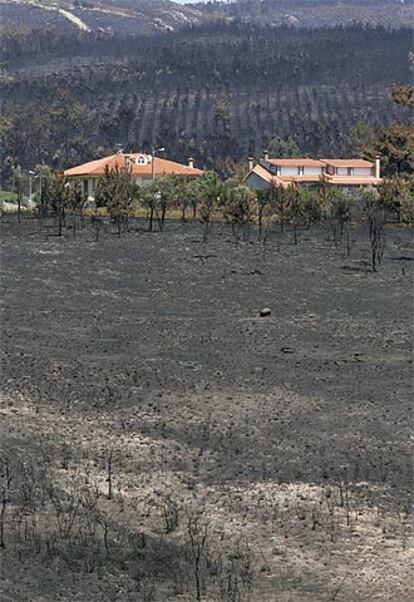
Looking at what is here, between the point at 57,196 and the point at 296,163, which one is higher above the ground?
the point at 296,163

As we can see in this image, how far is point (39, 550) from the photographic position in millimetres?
8602

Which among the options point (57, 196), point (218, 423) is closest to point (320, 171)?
point (57, 196)

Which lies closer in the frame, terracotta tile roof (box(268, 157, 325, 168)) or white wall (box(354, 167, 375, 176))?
terracotta tile roof (box(268, 157, 325, 168))

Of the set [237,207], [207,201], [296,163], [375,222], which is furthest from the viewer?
[296,163]

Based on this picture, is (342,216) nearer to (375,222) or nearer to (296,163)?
(375,222)

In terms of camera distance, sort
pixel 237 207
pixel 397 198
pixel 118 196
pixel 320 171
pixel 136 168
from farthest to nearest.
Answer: pixel 320 171 → pixel 136 168 → pixel 397 198 → pixel 237 207 → pixel 118 196

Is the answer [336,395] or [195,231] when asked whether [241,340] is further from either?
[195,231]

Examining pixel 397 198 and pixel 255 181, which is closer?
pixel 397 198

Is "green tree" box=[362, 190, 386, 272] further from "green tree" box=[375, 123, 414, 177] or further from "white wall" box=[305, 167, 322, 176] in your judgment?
"white wall" box=[305, 167, 322, 176]

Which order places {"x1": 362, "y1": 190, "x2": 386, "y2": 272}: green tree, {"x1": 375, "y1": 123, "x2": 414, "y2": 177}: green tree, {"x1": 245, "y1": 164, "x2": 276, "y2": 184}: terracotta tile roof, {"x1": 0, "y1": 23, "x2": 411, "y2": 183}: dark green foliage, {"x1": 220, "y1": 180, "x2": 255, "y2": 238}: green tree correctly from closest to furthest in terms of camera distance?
{"x1": 362, "y1": 190, "x2": 386, "y2": 272}: green tree, {"x1": 220, "y1": 180, "x2": 255, "y2": 238}: green tree, {"x1": 375, "y1": 123, "x2": 414, "y2": 177}: green tree, {"x1": 245, "y1": 164, "x2": 276, "y2": 184}: terracotta tile roof, {"x1": 0, "y1": 23, "x2": 411, "y2": 183}: dark green foliage

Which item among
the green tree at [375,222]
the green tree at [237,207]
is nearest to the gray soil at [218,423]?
the green tree at [375,222]

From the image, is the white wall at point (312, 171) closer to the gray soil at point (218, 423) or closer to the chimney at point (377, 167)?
the chimney at point (377, 167)

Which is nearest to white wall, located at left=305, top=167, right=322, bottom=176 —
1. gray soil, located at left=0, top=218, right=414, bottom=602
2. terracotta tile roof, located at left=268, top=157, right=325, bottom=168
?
terracotta tile roof, located at left=268, top=157, right=325, bottom=168

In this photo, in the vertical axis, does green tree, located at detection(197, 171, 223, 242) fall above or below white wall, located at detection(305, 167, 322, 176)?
below
